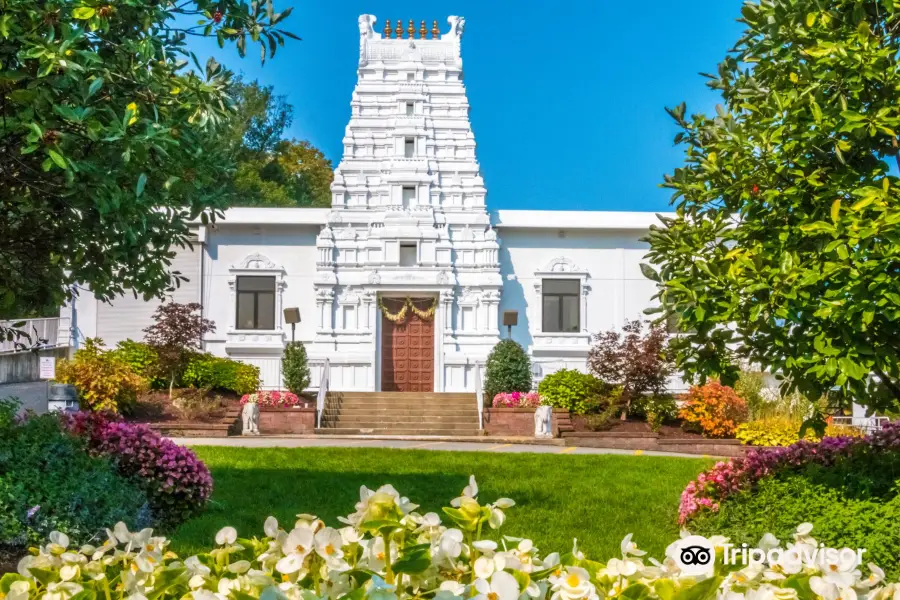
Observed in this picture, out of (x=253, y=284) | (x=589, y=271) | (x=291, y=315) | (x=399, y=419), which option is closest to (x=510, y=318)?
(x=589, y=271)

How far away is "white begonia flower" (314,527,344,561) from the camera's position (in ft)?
6.59

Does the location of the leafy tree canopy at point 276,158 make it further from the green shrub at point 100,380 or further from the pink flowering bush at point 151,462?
the pink flowering bush at point 151,462

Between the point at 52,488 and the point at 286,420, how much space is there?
48.5ft

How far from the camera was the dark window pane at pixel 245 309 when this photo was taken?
87.5 feet

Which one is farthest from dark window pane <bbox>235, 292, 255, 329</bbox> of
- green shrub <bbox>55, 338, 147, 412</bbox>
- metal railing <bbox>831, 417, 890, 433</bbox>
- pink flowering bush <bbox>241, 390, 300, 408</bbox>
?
metal railing <bbox>831, 417, 890, 433</bbox>

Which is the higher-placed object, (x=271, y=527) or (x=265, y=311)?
(x=265, y=311)

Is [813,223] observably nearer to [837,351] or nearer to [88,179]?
[837,351]

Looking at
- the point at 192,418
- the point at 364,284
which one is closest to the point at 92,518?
the point at 192,418

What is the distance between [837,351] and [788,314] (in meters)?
0.38

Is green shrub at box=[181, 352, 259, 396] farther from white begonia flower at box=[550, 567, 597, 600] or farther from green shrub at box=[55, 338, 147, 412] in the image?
white begonia flower at box=[550, 567, 597, 600]

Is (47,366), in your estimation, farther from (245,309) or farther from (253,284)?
(253,284)

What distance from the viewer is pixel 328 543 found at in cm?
202

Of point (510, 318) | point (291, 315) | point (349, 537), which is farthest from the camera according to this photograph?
point (510, 318)

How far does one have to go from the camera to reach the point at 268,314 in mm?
26719
